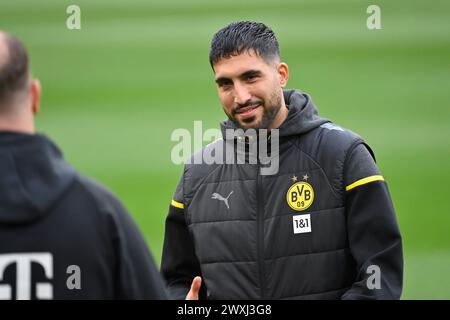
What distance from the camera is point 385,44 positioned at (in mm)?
4098

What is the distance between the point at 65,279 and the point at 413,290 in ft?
8.06

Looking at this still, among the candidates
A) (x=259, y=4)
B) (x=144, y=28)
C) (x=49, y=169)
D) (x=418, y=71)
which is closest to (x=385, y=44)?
(x=418, y=71)

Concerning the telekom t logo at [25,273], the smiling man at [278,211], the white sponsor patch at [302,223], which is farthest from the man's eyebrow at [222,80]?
the telekom t logo at [25,273]

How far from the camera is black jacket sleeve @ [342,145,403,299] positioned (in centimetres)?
174

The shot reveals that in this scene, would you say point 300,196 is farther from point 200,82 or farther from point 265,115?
point 200,82

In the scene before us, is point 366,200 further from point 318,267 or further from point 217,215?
point 217,215

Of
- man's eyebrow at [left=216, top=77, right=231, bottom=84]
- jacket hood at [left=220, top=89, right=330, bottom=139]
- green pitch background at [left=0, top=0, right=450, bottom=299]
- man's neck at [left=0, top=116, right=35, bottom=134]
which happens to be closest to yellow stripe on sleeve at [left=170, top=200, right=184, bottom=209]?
jacket hood at [left=220, top=89, right=330, bottom=139]

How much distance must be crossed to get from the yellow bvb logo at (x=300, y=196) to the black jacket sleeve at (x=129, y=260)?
630 mm

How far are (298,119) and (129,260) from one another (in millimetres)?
789

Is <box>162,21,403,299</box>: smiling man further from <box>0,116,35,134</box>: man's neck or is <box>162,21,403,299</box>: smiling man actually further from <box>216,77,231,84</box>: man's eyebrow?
<box>0,116,35,134</box>: man's neck

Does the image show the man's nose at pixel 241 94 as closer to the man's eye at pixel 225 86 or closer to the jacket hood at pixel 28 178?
the man's eye at pixel 225 86

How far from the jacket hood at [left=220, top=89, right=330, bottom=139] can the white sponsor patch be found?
0.21 m

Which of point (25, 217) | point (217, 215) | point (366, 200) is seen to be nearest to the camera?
point (25, 217)

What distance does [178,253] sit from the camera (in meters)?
2.01
